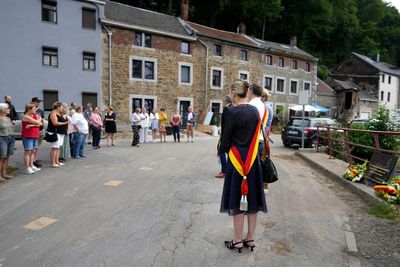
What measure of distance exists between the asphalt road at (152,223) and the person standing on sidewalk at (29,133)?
0.39 metres

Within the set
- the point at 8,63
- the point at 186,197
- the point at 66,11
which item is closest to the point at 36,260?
the point at 186,197

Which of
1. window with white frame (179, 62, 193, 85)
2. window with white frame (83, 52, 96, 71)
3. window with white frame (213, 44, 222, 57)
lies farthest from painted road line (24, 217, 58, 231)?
window with white frame (213, 44, 222, 57)

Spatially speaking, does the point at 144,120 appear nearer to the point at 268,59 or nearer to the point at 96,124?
the point at 96,124

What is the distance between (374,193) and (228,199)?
3659mm

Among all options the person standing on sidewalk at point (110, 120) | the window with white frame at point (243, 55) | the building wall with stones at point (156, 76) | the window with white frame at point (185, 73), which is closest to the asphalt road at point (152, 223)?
the person standing on sidewalk at point (110, 120)

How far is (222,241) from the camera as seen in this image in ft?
13.0

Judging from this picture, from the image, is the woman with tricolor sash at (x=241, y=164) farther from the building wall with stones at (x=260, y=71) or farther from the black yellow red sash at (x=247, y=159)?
the building wall with stones at (x=260, y=71)

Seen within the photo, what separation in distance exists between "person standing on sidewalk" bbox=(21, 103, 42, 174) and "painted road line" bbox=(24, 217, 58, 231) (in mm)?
3648

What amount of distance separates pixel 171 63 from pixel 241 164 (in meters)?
23.6

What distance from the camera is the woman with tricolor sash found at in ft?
11.7

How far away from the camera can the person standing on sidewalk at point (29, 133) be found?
25.1 feet

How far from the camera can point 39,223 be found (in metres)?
4.47

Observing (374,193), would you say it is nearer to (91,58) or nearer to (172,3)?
(91,58)

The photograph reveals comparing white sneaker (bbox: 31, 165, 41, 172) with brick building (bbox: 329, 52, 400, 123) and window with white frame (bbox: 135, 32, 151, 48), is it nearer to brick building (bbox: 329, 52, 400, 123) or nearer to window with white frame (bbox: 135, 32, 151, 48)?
window with white frame (bbox: 135, 32, 151, 48)
